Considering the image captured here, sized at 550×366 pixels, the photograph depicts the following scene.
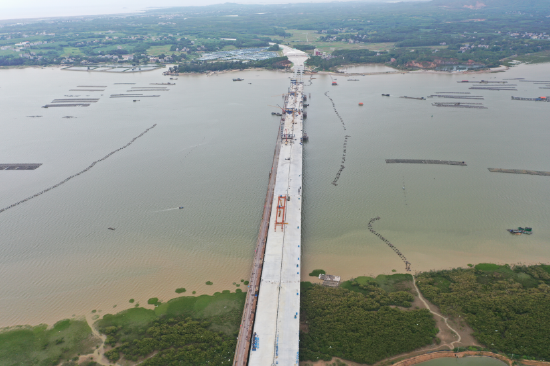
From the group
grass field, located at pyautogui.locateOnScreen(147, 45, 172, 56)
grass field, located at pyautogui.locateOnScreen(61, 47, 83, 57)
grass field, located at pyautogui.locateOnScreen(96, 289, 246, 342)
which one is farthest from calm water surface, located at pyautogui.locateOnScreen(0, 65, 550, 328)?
grass field, located at pyautogui.locateOnScreen(147, 45, 172, 56)

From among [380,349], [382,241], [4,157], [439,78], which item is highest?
[439,78]

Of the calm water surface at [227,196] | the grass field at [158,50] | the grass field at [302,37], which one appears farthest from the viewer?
the grass field at [302,37]

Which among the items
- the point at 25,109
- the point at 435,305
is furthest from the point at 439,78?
the point at 25,109

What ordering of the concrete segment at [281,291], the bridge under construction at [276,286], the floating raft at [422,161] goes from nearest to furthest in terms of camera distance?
the concrete segment at [281,291], the bridge under construction at [276,286], the floating raft at [422,161]

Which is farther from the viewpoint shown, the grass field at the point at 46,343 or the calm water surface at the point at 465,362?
the grass field at the point at 46,343

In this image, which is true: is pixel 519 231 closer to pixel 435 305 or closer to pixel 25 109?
pixel 435 305

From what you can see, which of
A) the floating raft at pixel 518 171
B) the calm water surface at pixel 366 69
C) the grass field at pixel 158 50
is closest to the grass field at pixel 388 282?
the floating raft at pixel 518 171

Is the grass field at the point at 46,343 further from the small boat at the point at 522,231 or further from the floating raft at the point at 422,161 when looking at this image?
the floating raft at the point at 422,161
